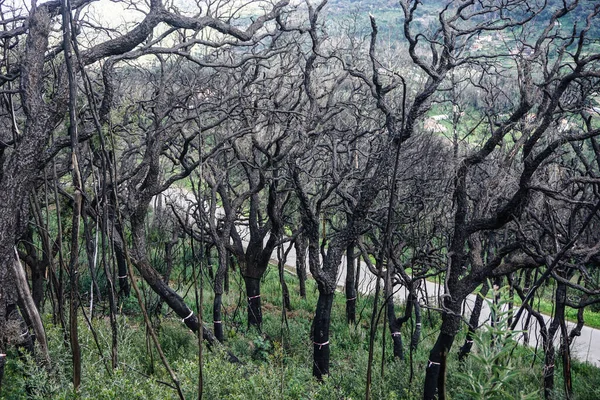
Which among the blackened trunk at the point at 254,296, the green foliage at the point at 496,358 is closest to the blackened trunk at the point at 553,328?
the blackened trunk at the point at 254,296

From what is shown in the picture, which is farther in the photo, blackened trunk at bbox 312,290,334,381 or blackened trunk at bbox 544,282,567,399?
blackened trunk at bbox 312,290,334,381

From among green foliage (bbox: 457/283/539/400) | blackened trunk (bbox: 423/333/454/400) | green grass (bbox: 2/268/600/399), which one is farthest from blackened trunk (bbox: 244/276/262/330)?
green foliage (bbox: 457/283/539/400)

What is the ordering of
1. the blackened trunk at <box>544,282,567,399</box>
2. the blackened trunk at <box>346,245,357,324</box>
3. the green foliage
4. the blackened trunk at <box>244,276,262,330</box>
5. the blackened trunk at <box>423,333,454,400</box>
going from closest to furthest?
the green foliage, the blackened trunk at <box>423,333,454,400</box>, the blackened trunk at <box>544,282,567,399</box>, the blackened trunk at <box>244,276,262,330</box>, the blackened trunk at <box>346,245,357,324</box>

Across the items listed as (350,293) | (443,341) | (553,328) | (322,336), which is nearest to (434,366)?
(443,341)

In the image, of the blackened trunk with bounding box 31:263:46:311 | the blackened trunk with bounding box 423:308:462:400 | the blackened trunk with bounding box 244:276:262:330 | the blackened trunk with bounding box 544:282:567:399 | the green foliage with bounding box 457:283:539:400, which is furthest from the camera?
the blackened trunk with bounding box 244:276:262:330

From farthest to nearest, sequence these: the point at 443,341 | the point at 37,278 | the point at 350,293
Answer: the point at 350,293, the point at 37,278, the point at 443,341

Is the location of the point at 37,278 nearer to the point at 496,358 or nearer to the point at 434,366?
the point at 434,366

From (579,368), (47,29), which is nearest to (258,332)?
(579,368)

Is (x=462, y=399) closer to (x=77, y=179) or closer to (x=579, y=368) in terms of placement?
(x=579, y=368)

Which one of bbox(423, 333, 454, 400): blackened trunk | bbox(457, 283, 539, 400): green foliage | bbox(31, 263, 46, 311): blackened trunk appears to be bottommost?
bbox(423, 333, 454, 400): blackened trunk

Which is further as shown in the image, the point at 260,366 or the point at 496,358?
the point at 260,366

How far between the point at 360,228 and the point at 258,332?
15.2 feet

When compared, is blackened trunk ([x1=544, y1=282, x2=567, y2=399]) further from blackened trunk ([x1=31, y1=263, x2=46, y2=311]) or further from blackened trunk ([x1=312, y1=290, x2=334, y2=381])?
blackened trunk ([x1=31, y1=263, x2=46, y2=311])

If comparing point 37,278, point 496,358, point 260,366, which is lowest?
point 260,366
